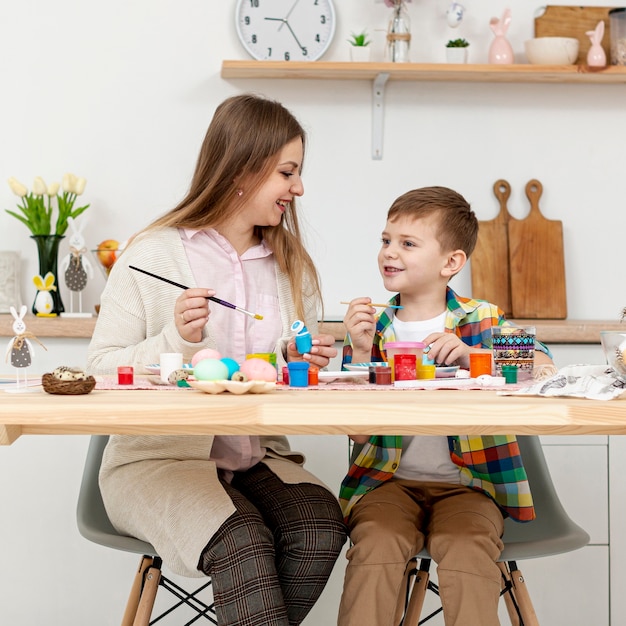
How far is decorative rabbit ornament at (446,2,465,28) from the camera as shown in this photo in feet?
8.97

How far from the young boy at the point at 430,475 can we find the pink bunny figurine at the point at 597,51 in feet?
3.44

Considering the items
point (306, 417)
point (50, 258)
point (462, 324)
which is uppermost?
point (50, 258)

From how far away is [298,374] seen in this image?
1.34 m

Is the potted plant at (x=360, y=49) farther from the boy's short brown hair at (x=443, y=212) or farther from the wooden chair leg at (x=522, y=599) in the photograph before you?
the wooden chair leg at (x=522, y=599)

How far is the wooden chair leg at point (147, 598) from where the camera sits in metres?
1.51

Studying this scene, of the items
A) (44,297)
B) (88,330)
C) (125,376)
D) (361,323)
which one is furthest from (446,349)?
(44,297)

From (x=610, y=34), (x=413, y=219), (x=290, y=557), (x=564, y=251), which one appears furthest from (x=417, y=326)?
(x=610, y=34)

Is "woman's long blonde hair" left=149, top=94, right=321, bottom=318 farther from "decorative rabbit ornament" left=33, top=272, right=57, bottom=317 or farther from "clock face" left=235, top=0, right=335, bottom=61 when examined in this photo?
"clock face" left=235, top=0, right=335, bottom=61

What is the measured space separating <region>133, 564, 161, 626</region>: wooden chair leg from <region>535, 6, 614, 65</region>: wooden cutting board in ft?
6.71

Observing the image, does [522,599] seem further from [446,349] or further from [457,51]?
[457,51]

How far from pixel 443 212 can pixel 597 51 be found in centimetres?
114

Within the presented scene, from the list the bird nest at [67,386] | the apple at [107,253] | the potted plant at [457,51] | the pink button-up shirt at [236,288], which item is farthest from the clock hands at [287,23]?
the bird nest at [67,386]

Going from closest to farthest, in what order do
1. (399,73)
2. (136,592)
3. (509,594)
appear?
(136,592), (509,594), (399,73)

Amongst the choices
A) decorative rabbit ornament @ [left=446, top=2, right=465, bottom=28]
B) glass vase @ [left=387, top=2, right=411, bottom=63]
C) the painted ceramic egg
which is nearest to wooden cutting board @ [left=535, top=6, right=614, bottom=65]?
decorative rabbit ornament @ [left=446, top=2, right=465, bottom=28]
